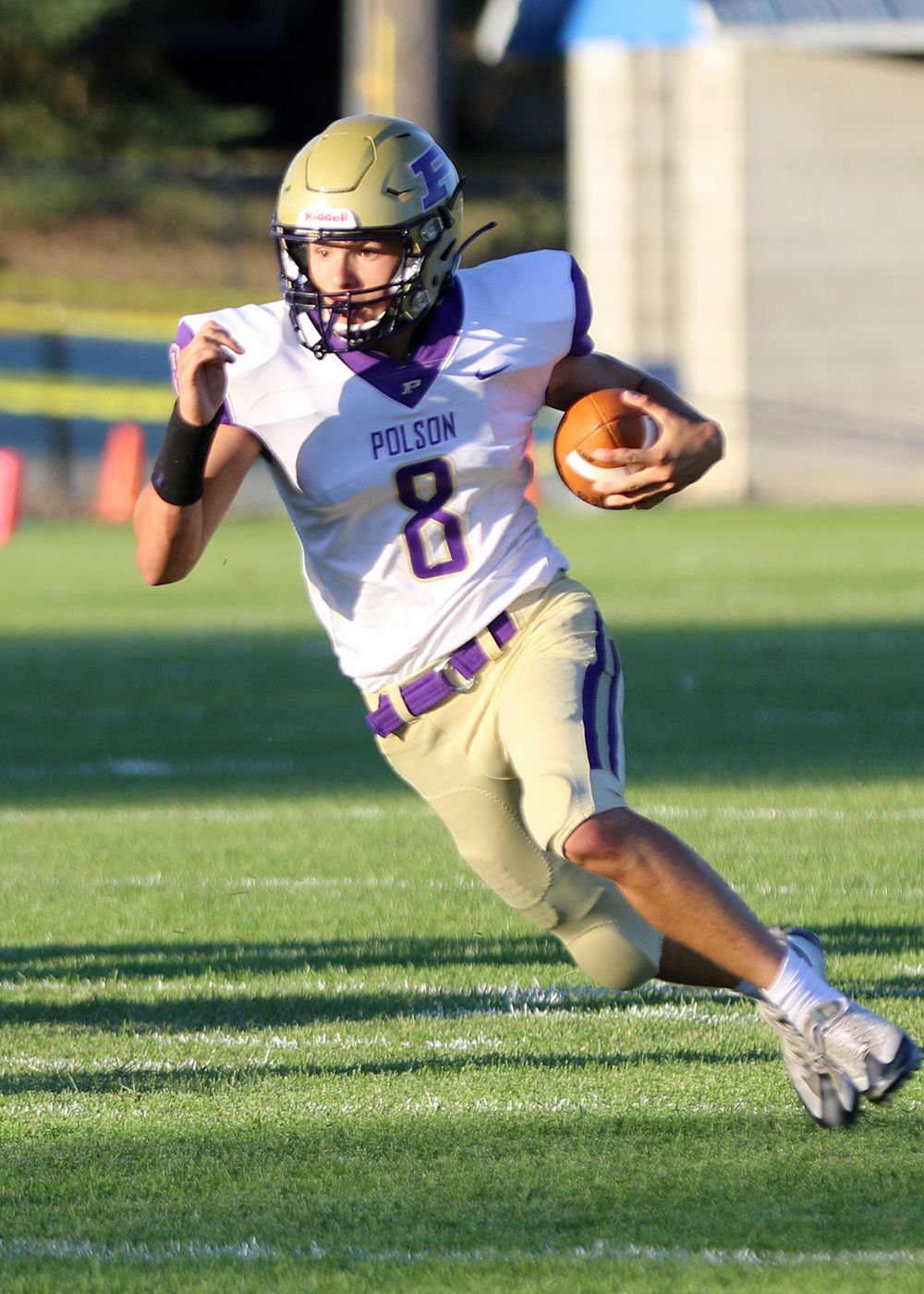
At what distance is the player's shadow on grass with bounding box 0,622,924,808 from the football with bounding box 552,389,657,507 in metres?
3.43

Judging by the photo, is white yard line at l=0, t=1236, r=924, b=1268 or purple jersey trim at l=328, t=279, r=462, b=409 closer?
white yard line at l=0, t=1236, r=924, b=1268

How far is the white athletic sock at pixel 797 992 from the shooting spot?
158 inches

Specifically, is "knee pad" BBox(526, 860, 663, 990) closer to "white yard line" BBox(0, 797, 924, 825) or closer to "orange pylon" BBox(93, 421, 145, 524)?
"white yard line" BBox(0, 797, 924, 825)

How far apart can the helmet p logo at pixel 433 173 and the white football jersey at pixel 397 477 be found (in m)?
0.25

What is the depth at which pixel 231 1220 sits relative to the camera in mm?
3504

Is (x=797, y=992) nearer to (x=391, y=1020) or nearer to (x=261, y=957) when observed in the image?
(x=391, y=1020)

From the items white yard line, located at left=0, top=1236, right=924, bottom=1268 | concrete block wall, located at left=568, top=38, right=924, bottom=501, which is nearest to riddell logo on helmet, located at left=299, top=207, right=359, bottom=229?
white yard line, located at left=0, top=1236, right=924, bottom=1268

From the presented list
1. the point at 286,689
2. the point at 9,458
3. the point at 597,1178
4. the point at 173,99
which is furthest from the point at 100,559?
the point at 173,99

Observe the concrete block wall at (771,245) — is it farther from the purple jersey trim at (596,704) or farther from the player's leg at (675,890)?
the player's leg at (675,890)

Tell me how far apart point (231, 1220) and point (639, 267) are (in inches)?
811

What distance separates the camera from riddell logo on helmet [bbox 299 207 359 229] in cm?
439

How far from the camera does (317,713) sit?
32.7 ft

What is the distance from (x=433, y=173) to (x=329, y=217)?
0.29 metres

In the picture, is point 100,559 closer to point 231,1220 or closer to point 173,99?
point 231,1220
